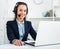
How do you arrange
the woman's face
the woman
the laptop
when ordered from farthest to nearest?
the woman's face < the woman < the laptop

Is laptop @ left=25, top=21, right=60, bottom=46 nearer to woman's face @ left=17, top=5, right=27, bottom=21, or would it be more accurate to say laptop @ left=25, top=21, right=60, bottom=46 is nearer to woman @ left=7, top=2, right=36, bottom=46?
woman @ left=7, top=2, right=36, bottom=46

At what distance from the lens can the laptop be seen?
179cm

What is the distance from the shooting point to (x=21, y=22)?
8.53 ft

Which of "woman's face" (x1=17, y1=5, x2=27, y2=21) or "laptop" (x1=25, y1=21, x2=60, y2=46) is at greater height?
"woman's face" (x1=17, y1=5, x2=27, y2=21)

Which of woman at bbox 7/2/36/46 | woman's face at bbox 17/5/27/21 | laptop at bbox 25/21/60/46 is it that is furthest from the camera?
woman's face at bbox 17/5/27/21

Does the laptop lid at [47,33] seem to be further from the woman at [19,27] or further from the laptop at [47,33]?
the woman at [19,27]

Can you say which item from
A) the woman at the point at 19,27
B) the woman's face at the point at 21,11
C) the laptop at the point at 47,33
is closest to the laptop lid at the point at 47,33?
the laptop at the point at 47,33

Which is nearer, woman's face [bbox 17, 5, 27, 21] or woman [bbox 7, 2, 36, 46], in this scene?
woman [bbox 7, 2, 36, 46]

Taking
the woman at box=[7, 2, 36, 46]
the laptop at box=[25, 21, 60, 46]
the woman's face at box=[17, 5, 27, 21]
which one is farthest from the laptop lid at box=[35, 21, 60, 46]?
the woman's face at box=[17, 5, 27, 21]

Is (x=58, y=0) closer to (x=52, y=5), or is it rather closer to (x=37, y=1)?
(x=52, y=5)

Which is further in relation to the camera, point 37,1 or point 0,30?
point 37,1

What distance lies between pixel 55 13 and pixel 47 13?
0.27 meters

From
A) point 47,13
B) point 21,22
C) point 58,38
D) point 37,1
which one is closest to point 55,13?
point 47,13

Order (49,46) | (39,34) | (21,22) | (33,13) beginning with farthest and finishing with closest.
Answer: (33,13) → (21,22) → (49,46) → (39,34)
